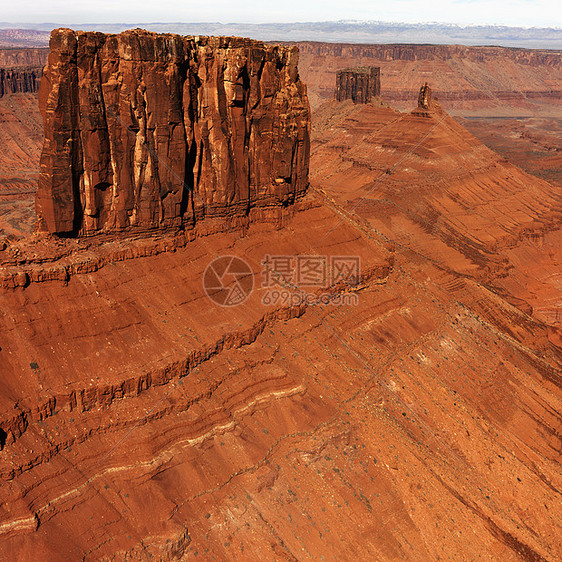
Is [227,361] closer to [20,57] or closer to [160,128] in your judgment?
[160,128]

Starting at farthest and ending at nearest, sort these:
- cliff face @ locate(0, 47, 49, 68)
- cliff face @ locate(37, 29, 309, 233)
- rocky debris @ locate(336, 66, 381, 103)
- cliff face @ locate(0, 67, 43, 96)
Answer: cliff face @ locate(0, 47, 49, 68)
cliff face @ locate(0, 67, 43, 96)
rocky debris @ locate(336, 66, 381, 103)
cliff face @ locate(37, 29, 309, 233)

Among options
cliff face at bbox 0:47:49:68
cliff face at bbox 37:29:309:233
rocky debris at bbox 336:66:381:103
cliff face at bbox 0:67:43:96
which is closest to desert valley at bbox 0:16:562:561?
cliff face at bbox 37:29:309:233

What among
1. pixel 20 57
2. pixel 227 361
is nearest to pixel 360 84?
pixel 227 361

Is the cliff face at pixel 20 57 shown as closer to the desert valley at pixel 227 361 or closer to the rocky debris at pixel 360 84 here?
the rocky debris at pixel 360 84

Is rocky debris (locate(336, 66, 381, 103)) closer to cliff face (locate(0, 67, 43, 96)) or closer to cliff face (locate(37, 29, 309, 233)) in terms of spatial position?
cliff face (locate(0, 67, 43, 96))

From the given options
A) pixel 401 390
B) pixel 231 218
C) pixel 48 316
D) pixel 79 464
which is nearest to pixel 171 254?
pixel 231 218

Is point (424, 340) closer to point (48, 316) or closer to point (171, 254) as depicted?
point (171, 254)
